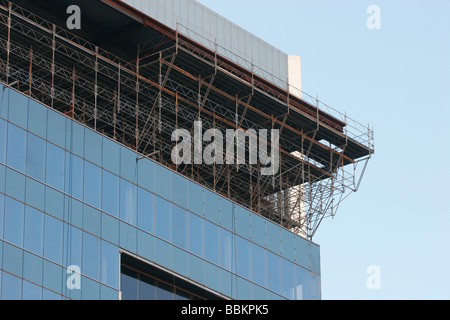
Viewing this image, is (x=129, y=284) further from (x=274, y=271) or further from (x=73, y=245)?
(x=274, y=271)

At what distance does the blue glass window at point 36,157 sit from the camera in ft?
213

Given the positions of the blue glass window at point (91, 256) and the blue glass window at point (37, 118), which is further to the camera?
the blue glass window at point (91, 256)

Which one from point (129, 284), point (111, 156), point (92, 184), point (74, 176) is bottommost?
point (129, 284)

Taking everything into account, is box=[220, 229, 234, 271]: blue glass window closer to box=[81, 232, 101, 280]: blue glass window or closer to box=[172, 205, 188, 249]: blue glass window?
box=[172, 205, 188, 249]: blue glass window

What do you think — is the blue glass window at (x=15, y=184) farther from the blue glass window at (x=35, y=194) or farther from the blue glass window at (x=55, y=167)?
the blue glass window at (x=55, y=167)

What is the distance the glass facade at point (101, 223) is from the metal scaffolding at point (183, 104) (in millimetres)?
2323

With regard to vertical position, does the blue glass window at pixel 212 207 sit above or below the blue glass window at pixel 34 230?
above

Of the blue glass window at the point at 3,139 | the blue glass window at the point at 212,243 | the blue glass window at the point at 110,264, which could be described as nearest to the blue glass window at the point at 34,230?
the blue glass window at the point at 3,139

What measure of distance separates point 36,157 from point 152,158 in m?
12.4

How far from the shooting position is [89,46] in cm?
7444

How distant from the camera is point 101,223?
68000 mm

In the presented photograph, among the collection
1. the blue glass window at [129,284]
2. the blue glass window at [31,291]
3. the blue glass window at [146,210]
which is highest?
the blue glass window at [146,210]

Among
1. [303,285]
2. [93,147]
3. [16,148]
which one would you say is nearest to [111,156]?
[93,147]
